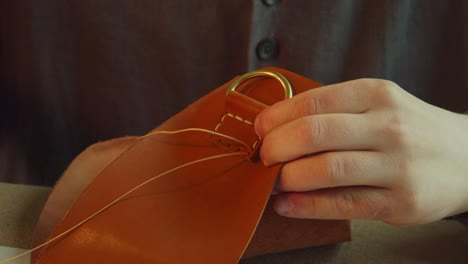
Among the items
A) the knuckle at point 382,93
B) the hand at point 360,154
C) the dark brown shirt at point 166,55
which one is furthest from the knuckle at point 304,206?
the dark brown shirt at point 166,55

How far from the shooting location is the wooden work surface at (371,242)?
20.6 inches

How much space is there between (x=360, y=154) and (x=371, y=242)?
148mm

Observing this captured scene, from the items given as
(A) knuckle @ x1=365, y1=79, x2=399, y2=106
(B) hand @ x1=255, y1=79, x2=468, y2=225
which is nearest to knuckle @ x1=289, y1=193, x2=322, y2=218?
(B) hand @ x1=255, y1=79, x2=468, y2=225

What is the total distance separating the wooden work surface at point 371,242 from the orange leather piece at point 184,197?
0.17ft

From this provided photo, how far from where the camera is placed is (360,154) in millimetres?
434

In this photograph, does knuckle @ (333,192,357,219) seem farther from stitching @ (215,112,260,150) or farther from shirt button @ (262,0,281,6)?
shirt button @ (262,0,281,6)

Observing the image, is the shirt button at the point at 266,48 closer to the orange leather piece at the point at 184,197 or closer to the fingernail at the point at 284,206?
the orange leather piece at the point at 184,197

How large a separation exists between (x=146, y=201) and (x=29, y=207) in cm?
17

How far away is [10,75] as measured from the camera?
0.85 meters

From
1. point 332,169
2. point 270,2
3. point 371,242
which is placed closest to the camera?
point 332,169

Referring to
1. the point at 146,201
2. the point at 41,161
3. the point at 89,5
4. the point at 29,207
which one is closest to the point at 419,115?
the point at 146,201

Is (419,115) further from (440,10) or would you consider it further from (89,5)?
(89,5)

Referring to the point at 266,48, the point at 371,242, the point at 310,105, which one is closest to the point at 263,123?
the point at 310,105

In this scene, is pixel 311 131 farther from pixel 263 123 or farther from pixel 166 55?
pixel 166 55
